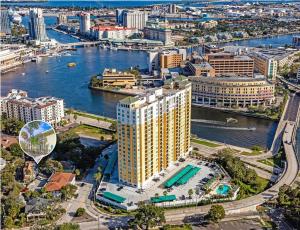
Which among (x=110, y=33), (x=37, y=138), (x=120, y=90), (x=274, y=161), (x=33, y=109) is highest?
(x=110, y=33)

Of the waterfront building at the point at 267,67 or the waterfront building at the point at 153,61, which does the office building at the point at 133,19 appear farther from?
the waterfront building at the point at 267,67

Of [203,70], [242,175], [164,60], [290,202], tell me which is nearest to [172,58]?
[164,60]

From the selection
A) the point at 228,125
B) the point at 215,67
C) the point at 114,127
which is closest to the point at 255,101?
the point at 228,125

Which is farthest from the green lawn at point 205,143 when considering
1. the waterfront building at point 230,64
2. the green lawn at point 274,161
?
the waterfront building at point 230,64

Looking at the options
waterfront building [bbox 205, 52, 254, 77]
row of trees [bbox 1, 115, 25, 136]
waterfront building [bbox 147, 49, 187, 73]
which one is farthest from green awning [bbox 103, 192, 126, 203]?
waterfront building [bbox 147, 49, 187, 73]

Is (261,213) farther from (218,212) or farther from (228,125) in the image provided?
(228,125)

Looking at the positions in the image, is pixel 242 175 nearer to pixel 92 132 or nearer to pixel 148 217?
pixel 148 217

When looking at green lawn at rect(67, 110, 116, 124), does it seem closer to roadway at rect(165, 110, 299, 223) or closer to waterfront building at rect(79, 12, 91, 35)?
roadway at rect(165, 110, 299, 223)
